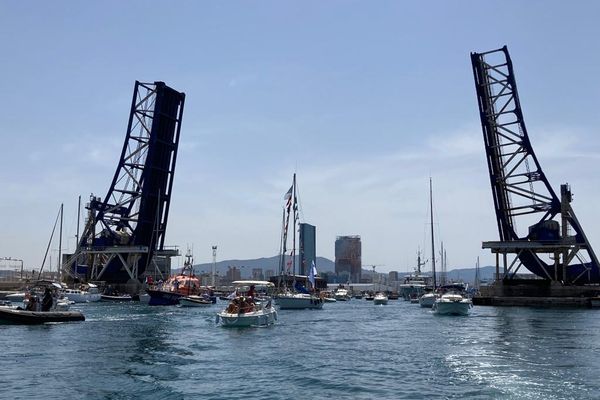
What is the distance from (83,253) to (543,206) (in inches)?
2359

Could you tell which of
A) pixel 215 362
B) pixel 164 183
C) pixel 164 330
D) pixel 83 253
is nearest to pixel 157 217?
pixel 164 183

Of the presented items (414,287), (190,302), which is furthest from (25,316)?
(414,287)

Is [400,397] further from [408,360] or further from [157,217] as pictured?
[157,217]

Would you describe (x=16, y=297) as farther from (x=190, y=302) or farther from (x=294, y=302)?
(x=294, y=302)

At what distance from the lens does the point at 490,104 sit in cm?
7112

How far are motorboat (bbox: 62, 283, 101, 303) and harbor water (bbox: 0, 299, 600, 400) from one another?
37.4m

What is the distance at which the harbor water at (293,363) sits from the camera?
17.6m

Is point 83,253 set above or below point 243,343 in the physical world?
above

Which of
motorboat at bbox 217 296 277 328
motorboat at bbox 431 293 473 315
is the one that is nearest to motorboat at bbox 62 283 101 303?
motorboat at bbox 217 296 277 328

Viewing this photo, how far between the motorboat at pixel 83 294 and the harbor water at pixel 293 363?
3736cm

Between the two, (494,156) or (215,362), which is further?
(494,156)

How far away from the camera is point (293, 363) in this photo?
75.8 ft

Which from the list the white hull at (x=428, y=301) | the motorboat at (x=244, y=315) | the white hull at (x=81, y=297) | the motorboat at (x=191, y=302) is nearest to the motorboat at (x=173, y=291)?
the motorboat at (x=191, y=302)

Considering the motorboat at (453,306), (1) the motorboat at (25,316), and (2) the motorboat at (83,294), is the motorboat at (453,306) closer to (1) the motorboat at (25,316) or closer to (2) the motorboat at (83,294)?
(1) the motorboat at (25,316)
